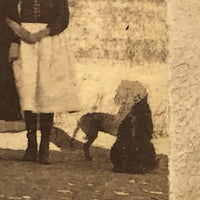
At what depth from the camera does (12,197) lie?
2223mm

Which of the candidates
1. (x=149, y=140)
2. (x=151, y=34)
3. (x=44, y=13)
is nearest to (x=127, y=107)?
(x=149, y=140)

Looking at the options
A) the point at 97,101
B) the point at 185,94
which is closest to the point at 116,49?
the point at 97,101

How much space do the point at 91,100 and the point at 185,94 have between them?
1.22 feet

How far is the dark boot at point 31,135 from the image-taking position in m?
2.26

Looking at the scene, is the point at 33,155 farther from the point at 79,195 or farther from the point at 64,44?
the point at 64,44

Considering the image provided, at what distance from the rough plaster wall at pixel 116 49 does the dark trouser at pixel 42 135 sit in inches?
2.9

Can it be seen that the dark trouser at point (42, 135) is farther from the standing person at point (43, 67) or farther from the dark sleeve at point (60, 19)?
the dark sleeve at point (60, 19)

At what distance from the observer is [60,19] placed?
2.26 m

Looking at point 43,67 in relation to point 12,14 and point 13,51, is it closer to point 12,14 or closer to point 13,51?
point 13,51

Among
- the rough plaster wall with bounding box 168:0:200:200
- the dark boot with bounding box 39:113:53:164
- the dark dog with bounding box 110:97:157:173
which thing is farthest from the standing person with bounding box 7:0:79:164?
the rough plaster wall with bounding box 168:0:200:200

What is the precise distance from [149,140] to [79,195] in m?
0.35

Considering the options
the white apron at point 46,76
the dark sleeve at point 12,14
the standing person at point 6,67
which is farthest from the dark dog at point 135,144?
the dark sleeve at point 12,14

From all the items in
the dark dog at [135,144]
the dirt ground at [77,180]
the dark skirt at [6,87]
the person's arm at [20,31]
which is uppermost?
the person's arm at [20,31]

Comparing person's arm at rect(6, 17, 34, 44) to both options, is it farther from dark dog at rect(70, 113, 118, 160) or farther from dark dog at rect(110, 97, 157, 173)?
dark dog at rect(110, 97, 157, 173)
